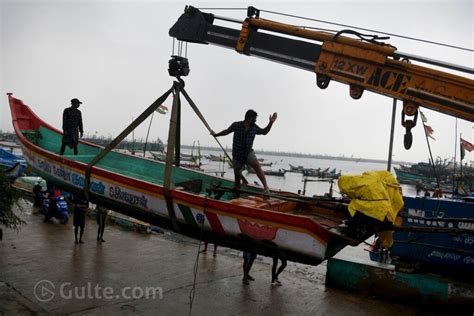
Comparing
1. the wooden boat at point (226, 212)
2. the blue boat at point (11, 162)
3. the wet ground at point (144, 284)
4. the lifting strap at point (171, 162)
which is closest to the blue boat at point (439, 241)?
the wet ground at point (144, 284)

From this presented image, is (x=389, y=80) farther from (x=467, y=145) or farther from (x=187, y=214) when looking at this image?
(x=467, y=145)

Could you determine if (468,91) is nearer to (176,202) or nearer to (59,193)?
(176,202)

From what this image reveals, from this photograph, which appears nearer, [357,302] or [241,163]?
[241,163]

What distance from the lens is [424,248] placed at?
753cm

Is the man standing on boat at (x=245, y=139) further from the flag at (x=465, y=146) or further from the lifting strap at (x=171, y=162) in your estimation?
the flag at (x=465, y=146)

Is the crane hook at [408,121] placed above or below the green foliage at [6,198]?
above

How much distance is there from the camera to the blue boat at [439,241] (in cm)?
707

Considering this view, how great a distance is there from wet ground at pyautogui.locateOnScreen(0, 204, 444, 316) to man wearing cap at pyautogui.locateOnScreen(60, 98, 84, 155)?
251cm

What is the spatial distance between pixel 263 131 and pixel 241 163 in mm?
686

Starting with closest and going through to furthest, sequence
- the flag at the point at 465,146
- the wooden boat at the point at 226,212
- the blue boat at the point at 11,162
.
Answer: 1. the wooden boat at the point at 226,212
2. the blue boat at the point at 11,162
3. the flag at the point at 465,146

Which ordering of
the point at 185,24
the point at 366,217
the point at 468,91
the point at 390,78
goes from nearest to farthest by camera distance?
the point at 366,217 → the point at 468,91 → the point at 390,78 → the point at 185,24

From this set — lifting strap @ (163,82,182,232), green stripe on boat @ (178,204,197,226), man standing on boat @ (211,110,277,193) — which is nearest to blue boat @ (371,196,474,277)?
man standing on boat @ (211,110,277,193)

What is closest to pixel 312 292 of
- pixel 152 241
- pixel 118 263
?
pixel 118 263

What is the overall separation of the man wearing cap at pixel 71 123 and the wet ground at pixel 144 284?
2508 millimetres
